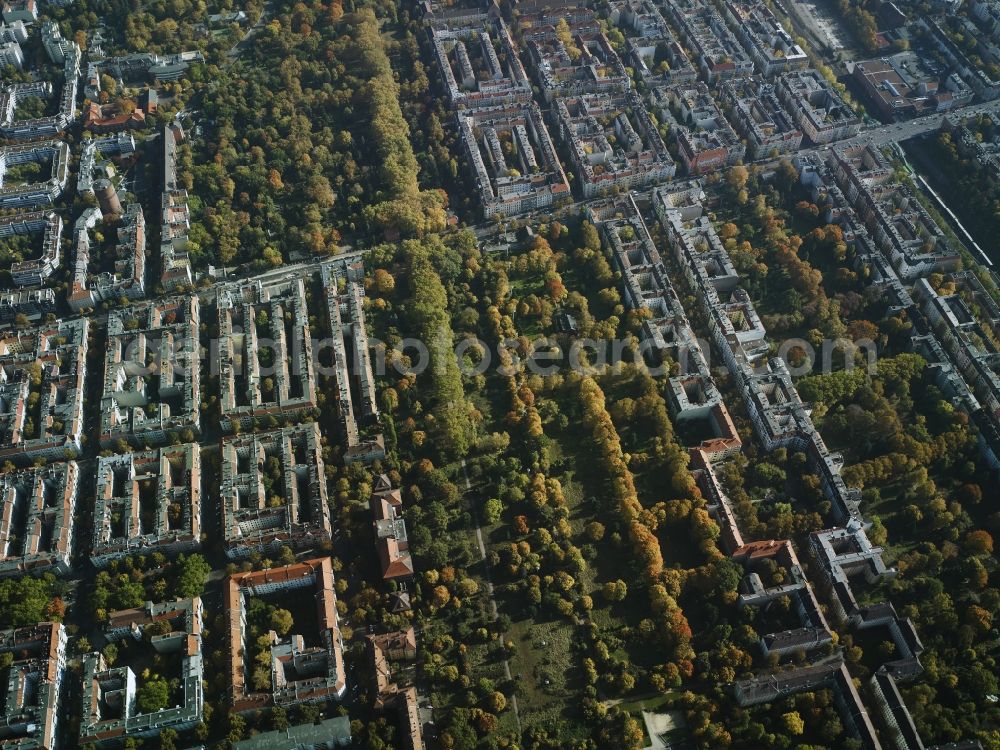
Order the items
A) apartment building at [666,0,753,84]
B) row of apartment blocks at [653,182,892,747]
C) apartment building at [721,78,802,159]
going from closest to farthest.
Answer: row of apartment blocks at [653,182,892,747], apartment building at [721,78,802,159], apartment building at [666,0,753,84]

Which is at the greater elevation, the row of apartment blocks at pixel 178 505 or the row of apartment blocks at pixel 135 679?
the row of apartment blocks at pixel 178 505

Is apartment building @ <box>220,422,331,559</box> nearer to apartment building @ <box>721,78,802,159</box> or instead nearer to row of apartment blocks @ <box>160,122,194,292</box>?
row of apartment blocks @ <box>160,122,194,292</box>

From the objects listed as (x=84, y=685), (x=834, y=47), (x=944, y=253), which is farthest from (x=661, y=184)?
(x=84, y=685)

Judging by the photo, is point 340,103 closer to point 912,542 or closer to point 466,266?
point 466,266

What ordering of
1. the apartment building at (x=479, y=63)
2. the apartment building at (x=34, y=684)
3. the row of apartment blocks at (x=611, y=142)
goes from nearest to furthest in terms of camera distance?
1. the apartment building at (x=34, y=684)
2. the row of apartment blocks at (x=611, y=142)
3. the apartment building at (x=479, y=63)

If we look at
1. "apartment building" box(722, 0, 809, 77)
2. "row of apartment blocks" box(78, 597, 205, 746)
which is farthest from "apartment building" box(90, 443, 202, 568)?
"apartment building" box(722, 0, 809, 77)

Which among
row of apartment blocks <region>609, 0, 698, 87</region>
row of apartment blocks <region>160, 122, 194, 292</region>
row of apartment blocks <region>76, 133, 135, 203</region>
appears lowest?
row of apartment blocks <region>160, 122, 194, 292</region>

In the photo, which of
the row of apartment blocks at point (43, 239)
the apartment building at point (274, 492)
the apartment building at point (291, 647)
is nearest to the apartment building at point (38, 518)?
the apartment building at point (274, 492)

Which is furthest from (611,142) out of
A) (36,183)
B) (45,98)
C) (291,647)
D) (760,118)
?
(45,98)

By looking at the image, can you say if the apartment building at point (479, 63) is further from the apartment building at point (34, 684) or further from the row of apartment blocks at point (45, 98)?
the apartment building at point (34, 684)
